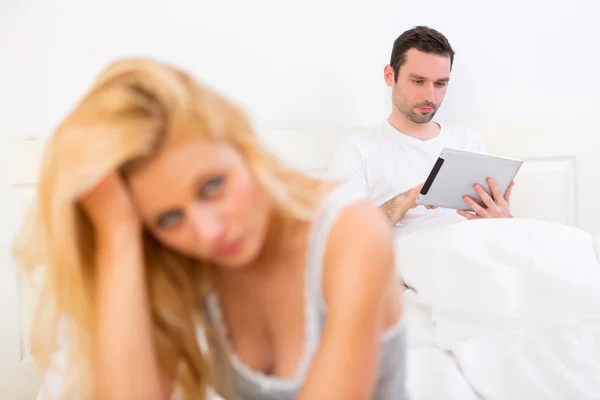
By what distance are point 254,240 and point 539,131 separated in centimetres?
145

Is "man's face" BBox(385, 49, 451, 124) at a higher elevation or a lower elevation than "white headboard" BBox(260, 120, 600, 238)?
higher

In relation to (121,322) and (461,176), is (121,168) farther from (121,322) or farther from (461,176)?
(461,176)

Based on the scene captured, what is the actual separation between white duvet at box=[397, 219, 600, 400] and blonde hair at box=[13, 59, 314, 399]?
418 millimetres

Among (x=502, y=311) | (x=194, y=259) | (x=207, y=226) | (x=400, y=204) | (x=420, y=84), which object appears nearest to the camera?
(x=207, y=226)

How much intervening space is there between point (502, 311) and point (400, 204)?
0.57 m

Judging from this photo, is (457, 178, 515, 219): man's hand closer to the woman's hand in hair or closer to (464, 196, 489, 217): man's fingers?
(464, 196, 489, 217): man's fingers

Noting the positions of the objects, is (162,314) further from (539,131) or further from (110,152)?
(539,131)

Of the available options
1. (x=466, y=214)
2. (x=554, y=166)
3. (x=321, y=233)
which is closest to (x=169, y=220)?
(x=321, y=233)

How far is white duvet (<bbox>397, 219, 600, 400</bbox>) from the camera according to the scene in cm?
79

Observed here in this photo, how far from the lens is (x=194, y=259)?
1.79ft

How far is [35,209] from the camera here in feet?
1.53

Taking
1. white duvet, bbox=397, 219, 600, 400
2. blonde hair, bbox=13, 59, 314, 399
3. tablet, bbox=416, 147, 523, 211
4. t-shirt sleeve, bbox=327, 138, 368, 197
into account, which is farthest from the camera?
t-shirt sleeve, bbox=327, 138, 368, 197

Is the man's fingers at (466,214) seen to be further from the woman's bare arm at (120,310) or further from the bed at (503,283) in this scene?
the woman's bare arm at (120,310)

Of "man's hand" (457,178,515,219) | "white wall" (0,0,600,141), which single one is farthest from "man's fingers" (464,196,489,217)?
"white wall" (0,0,600,141)
